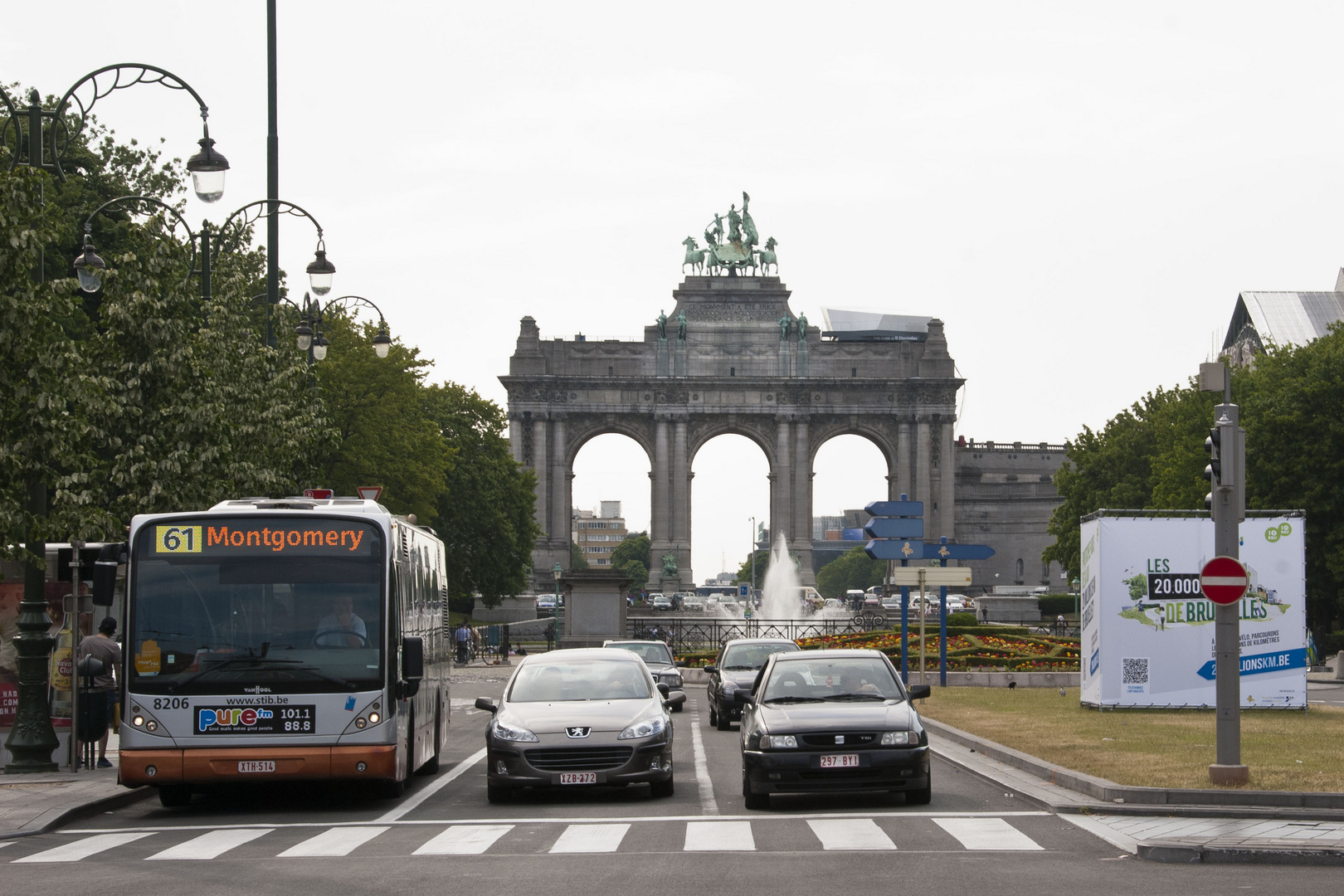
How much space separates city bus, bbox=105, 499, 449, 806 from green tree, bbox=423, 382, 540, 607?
59.4 m

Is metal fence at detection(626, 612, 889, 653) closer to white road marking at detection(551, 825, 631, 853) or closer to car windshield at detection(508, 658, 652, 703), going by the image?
car windshield at detection(508, 658, 652, 703)

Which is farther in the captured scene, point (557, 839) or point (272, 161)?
point (272, 161)

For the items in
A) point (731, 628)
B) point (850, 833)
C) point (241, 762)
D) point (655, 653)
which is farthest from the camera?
point (731, 628)

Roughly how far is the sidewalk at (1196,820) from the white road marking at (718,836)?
2.80m

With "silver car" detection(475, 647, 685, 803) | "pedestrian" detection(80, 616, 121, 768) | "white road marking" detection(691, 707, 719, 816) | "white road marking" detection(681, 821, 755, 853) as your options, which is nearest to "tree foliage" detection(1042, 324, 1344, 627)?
"white road marking" detection(691, 707, 719, 816)

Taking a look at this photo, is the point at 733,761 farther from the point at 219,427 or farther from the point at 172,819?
the point at 219,427

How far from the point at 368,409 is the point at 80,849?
33.8 m

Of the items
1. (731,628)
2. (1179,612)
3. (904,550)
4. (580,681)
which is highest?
(904,550)

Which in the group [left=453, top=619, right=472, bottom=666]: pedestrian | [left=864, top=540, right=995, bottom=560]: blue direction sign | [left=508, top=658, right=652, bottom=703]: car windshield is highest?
[left=864, top=540, right=995, bottom=560]: blue direction sign

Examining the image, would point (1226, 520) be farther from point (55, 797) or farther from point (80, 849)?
point (55, 797)

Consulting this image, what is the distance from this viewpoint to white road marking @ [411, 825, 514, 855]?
13.4 m

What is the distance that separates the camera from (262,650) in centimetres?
1622

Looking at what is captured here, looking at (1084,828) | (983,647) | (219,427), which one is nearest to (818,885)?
(1084,828)

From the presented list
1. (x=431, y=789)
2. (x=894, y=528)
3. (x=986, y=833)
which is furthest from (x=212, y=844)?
(x=894, y=528)
